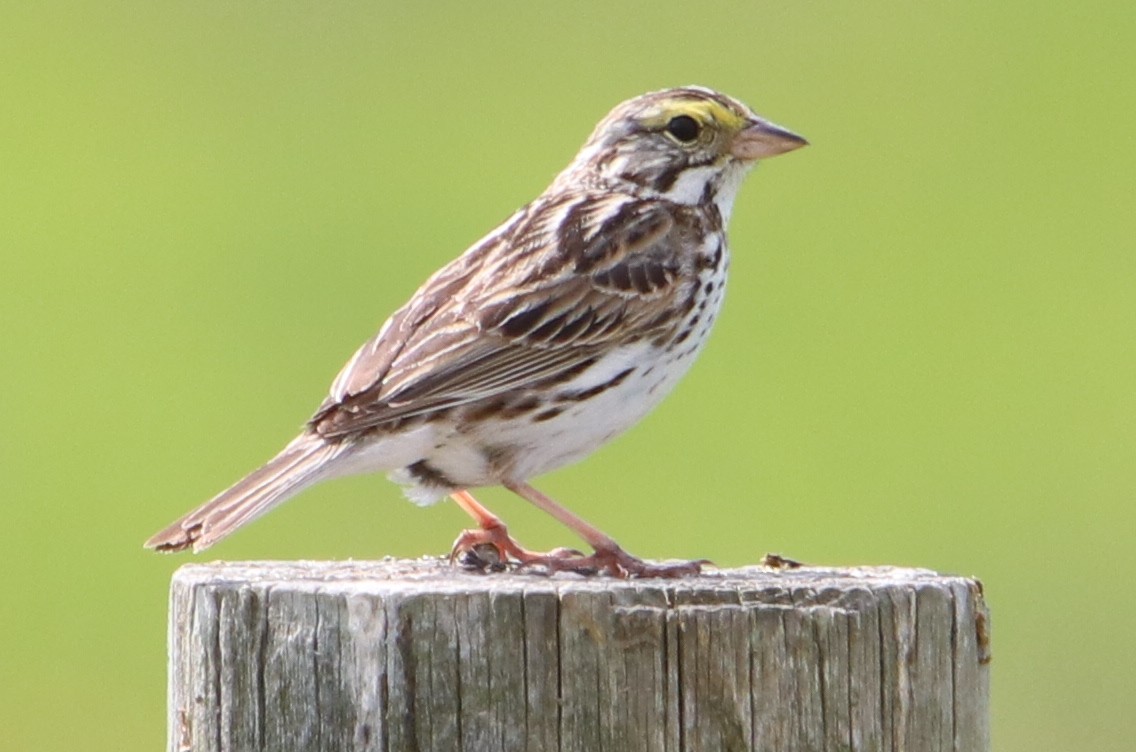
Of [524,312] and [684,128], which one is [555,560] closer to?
[524,312]

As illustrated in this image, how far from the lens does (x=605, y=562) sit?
6961 mm

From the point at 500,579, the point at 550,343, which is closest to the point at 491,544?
the point at 550,343

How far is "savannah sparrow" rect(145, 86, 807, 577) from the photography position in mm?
7266

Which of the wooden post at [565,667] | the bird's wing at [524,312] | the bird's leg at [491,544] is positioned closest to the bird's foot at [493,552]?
the bird's leg at [491,544]

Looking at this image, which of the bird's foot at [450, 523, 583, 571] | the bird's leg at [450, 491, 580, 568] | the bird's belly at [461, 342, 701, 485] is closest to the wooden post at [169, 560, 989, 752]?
the bird's foot at [450, 523, 583, 571]

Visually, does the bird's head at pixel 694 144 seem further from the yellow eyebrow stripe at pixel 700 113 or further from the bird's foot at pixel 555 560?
the bird's foot at pixel 555 560

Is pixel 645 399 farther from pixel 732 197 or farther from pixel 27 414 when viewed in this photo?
pixel 27 414

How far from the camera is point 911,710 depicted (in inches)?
214

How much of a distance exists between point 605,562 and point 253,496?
1035 mm

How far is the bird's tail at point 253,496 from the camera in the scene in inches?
265

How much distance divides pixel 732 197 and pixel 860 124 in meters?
10.2

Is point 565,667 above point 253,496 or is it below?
below

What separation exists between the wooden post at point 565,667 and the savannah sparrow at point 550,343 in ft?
4.23

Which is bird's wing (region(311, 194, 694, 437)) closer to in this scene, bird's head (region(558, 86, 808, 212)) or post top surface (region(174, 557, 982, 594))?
bird's head (region(558, 86, 808, 212))
